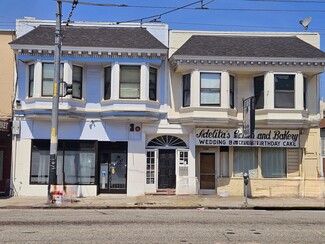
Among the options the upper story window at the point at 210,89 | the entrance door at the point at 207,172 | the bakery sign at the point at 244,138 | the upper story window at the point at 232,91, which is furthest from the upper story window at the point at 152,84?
the entrance door at the point at 207,172

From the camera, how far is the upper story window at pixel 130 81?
22.7 metres

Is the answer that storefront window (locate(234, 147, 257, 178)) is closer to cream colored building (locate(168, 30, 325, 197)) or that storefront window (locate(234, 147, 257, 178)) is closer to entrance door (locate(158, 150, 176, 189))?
cream colored building (locate(168, 30, 325, 197))

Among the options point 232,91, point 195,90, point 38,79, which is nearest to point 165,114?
point 195,90

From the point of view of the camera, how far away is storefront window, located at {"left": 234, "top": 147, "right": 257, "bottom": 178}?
2373 cm

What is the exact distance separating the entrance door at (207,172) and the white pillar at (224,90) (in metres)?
3.01

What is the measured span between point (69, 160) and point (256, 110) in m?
10.0

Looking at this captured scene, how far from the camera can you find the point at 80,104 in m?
22.7

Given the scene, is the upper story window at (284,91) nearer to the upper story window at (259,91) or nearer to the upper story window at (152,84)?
the upper story window at (259,91)

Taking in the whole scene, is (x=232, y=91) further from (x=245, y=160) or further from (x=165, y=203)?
(x=165, y=203)

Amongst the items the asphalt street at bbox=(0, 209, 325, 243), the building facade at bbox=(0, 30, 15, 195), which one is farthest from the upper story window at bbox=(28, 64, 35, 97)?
the asphalt street at bbox=(0, 209, 325, 243)

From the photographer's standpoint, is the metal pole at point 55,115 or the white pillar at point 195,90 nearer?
the metal pole at point 55,115

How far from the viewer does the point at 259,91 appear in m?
23.5

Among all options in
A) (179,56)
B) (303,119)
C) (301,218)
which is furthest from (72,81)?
(301,218)

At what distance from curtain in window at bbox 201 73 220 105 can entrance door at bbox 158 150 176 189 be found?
3.29 meters
